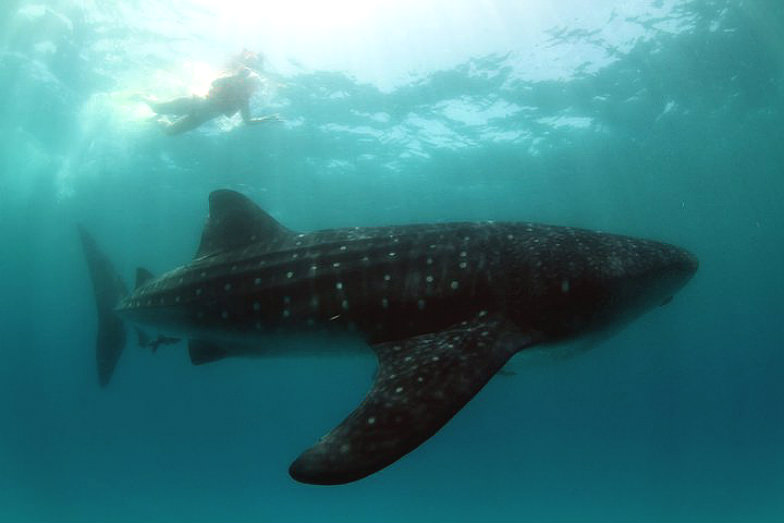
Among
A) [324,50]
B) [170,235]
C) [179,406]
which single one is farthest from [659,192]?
[179,406]

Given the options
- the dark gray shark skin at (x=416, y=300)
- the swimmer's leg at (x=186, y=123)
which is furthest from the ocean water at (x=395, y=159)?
the swimmer's leg at (x=186, y=123)

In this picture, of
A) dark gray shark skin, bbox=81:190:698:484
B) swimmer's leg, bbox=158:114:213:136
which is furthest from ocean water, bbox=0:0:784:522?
swimmer's leg, bbox=158:114:213:136

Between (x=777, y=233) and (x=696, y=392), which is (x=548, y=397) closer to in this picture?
(x=696, y=392)

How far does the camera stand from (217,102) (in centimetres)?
2169

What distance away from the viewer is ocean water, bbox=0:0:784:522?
23203mm

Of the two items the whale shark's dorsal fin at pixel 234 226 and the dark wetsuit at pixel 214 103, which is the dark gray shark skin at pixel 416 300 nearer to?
the whale shark's dorsal fin at pixel 234 226

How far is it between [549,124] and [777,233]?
41948 millimetres

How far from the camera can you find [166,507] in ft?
217

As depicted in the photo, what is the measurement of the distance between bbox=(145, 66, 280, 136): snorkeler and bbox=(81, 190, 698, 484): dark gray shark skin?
53.7ft

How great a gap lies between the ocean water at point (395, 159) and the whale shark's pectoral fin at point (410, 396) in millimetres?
1420

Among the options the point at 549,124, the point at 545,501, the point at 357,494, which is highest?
the point at 549,124

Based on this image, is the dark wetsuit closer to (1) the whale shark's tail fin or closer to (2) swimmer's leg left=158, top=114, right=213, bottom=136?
(2) swimmer's leg left=158, top=114, right=213, bottom=136

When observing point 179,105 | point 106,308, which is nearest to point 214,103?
point 179,105

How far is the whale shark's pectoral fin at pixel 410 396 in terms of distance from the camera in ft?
9.96
